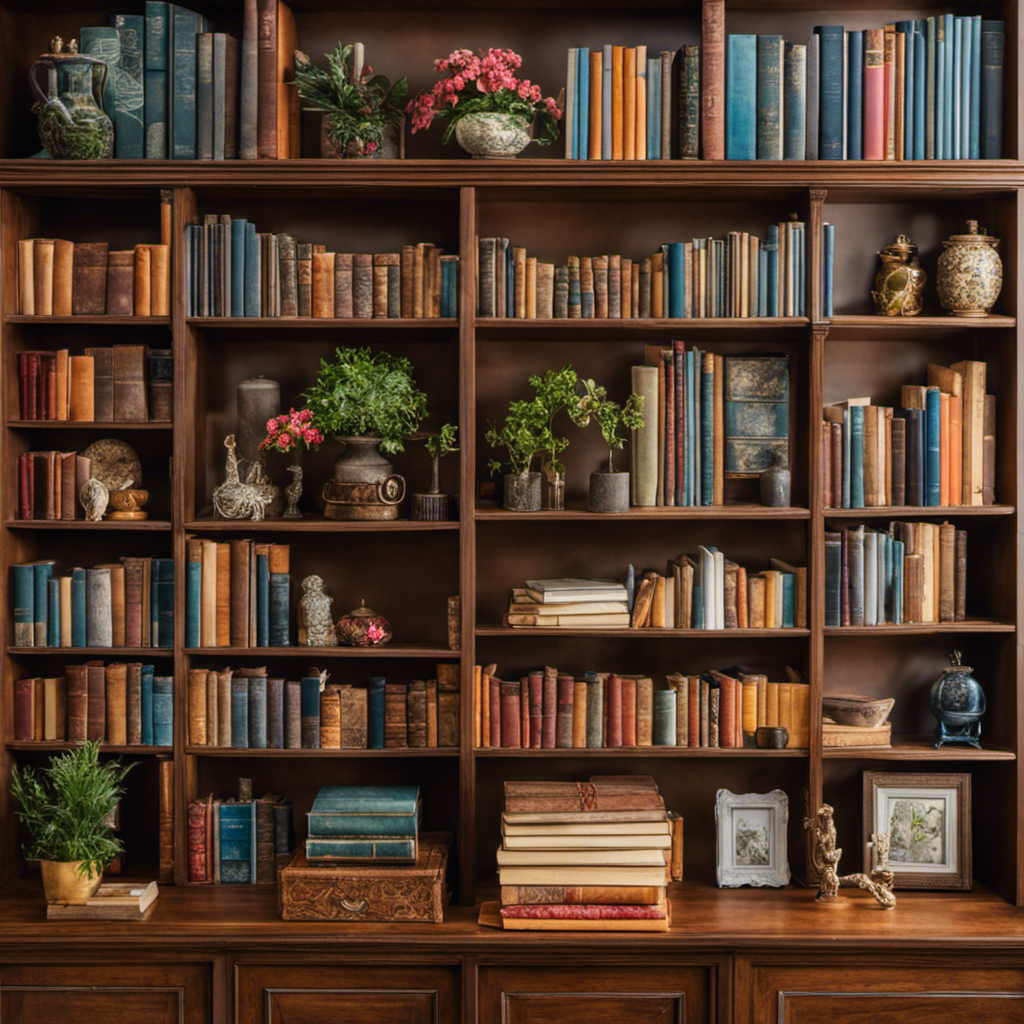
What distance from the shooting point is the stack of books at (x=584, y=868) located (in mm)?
2846

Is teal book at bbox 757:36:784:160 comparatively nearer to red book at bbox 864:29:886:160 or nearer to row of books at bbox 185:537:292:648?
red book at bbox 864:29:886:160

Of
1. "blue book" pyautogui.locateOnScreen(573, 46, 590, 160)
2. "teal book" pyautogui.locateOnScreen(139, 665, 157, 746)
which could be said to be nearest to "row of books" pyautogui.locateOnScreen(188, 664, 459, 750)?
"teal book" pyautogui.locateOnScreen(139, 665, 157, 746)

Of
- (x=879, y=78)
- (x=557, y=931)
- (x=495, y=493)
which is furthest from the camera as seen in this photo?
(x=495, y=493)

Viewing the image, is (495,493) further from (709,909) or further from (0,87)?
(0,87)

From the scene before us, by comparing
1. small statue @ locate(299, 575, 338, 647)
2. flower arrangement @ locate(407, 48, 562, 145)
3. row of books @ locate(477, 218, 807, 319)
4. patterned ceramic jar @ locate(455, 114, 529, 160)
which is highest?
flower arrangement @ locate(407, 48, 562, 145)

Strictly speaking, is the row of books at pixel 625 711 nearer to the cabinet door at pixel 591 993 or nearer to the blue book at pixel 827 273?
the cabinet door at pixel 591 993

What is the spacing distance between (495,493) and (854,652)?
126 cm

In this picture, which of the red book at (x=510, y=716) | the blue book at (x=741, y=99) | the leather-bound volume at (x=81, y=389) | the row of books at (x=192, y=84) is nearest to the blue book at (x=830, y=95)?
the blue book at (x=741, y=99)

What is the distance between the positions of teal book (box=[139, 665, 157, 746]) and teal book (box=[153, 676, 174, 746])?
0.04 feet

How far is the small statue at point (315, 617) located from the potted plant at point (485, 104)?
136 centimetres

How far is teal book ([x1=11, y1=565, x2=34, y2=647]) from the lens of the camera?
314 cm

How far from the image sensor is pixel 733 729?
317 centimetres

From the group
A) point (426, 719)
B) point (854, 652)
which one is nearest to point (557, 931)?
point (426, 719)

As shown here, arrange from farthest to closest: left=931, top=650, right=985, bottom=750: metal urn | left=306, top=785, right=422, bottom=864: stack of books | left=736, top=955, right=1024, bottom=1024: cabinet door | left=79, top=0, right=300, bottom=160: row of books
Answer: left=931, top=650, right=985, bottom=750: metal urn → left=79, top=0, right=300, bottom=160: row of books → left=306, top=785, right=422, bottom=864: stack of books → left=736, top=955, right=1024, bottom=1024: cabinet door
